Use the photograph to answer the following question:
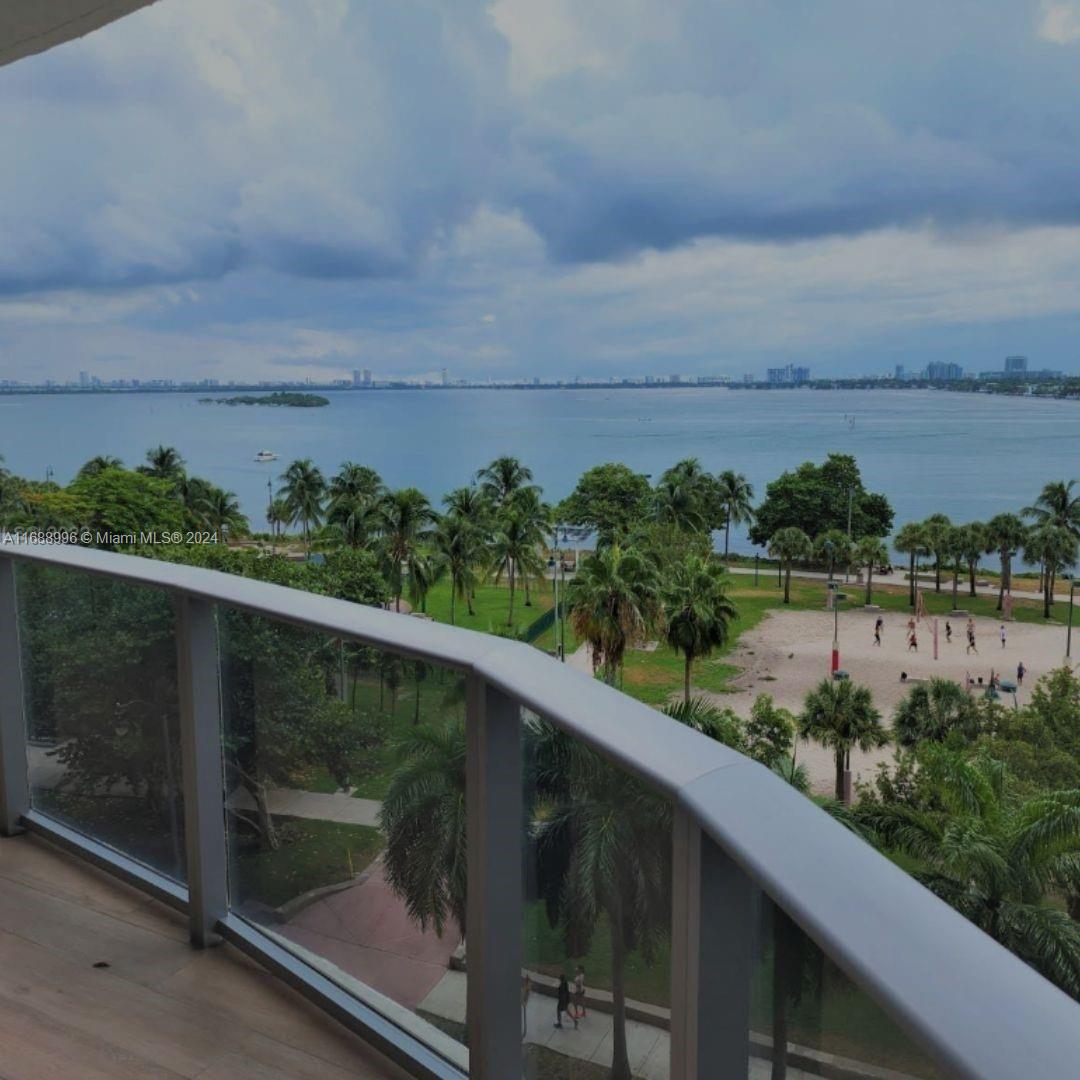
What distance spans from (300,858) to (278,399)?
5184 inches

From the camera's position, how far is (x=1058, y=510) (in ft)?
163

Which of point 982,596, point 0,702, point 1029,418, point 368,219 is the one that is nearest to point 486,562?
point 982,596

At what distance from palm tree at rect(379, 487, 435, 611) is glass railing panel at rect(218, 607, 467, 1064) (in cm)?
3947

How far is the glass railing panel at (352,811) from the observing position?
1.59 metres

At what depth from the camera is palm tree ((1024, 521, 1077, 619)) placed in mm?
48531

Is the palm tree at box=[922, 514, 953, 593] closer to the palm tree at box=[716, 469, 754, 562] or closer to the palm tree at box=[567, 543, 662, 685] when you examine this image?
the palm tree at box=[716, 469, 754, 562]

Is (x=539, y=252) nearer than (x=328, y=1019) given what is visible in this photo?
No

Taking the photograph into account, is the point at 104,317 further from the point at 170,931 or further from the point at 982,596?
the point at 170,931

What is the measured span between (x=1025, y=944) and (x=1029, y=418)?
132 metres

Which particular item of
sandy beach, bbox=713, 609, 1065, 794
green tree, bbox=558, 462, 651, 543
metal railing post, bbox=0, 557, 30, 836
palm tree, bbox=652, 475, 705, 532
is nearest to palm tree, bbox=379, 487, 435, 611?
sandy beach, bbox=713, 609, 1065, 794

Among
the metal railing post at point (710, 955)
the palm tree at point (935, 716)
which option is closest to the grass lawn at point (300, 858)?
the metal railing post at point (710, 955)

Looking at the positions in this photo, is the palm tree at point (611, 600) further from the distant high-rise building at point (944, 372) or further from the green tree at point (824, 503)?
the distant high-rise building at point (944, 372)

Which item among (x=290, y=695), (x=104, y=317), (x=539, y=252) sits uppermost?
(x=539, y=252)

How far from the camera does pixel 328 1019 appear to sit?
1.90 metres
